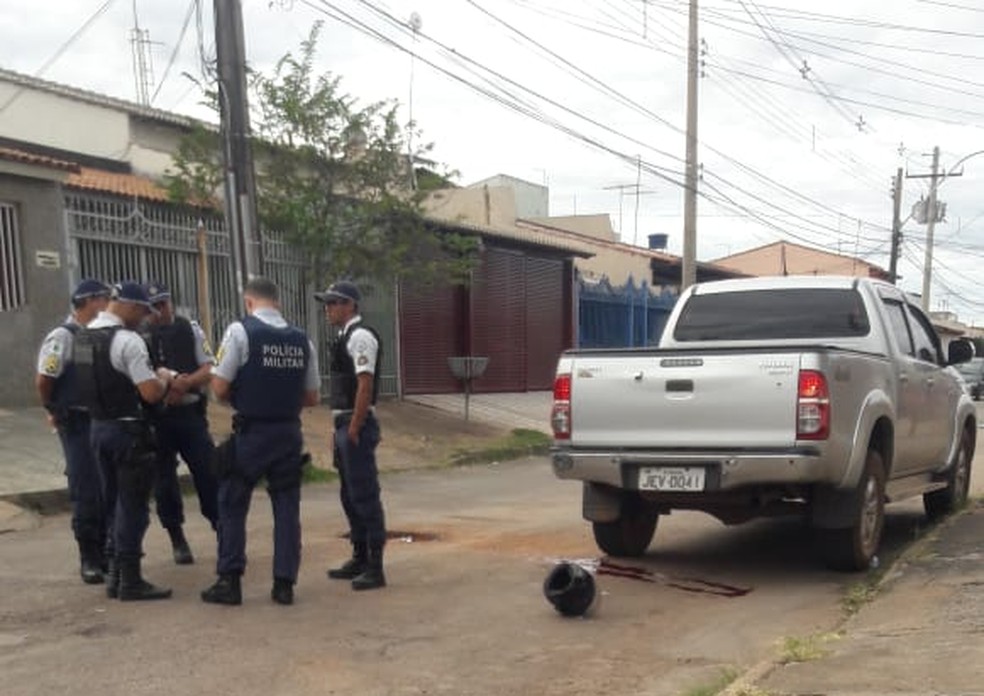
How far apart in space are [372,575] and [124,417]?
5.55 ft

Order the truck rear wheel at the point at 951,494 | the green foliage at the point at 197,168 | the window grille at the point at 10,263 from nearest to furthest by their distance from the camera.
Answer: the truck rear wheel at the point at 951,494 < the window grille at the point at 10,263 < the green foliage at the point at 197,168

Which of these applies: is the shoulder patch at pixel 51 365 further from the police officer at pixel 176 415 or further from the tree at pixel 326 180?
the tree at pixel 326 180

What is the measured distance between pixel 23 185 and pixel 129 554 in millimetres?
7952

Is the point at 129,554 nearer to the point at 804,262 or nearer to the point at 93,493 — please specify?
the point at 93,493

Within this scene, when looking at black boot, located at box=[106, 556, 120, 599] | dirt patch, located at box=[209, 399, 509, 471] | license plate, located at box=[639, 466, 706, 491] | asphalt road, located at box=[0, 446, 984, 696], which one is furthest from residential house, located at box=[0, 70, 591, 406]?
license plate, located at box=[639, 466, 706, 491]

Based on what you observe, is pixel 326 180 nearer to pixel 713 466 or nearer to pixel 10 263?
pixel 10 263

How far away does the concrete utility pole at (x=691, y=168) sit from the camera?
2083cm

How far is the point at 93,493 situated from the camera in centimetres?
637

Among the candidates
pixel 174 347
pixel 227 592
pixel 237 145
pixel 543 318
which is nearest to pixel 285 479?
pixel 227 592

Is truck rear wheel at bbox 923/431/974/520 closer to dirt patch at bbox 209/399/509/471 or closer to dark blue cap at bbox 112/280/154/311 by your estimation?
dirt patch at bbox 209/399/509/471

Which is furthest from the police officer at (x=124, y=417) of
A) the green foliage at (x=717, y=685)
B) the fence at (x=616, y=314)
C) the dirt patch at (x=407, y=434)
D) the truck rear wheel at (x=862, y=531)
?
the fence at (x=616, y=314)

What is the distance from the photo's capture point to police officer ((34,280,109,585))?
6363mm

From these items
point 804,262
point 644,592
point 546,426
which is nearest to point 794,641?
point 644,592

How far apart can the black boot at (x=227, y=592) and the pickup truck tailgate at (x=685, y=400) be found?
7.36ft
